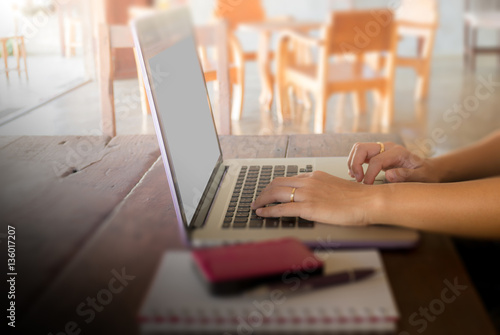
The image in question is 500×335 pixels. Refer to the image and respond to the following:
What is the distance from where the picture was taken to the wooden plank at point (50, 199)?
0.37 meters

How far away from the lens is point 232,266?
0.93 ft

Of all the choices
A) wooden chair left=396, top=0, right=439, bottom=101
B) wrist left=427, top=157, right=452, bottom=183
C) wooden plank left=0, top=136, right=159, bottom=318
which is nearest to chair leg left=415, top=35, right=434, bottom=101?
wooden chair left=396, top=0, right=439, bottom=101

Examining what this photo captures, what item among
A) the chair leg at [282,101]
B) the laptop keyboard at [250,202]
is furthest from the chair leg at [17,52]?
the chair leg at [282,101]

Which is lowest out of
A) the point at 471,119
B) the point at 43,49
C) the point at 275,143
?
the point at 471,119

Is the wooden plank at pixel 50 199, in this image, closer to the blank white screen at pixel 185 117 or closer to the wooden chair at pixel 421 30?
the blank white screen at pixel 185 117

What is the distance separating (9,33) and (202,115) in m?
0.23

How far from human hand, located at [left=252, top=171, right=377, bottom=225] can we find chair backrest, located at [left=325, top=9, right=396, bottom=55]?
1.93 m

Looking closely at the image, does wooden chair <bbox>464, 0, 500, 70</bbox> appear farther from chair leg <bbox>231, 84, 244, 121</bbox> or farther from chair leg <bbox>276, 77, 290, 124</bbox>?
chair leg <bbox>231, 84, 244, 121</bbox>

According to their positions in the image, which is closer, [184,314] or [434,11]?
[184,314]

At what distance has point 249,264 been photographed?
29 cm

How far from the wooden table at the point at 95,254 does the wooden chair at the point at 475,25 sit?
12.9ft

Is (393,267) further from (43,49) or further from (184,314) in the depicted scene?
(43,49)

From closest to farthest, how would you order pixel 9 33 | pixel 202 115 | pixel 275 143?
pixel 9 33 → pixel 202 115 → pixel 275 143

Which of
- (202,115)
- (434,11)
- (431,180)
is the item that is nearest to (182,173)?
(202,115)
